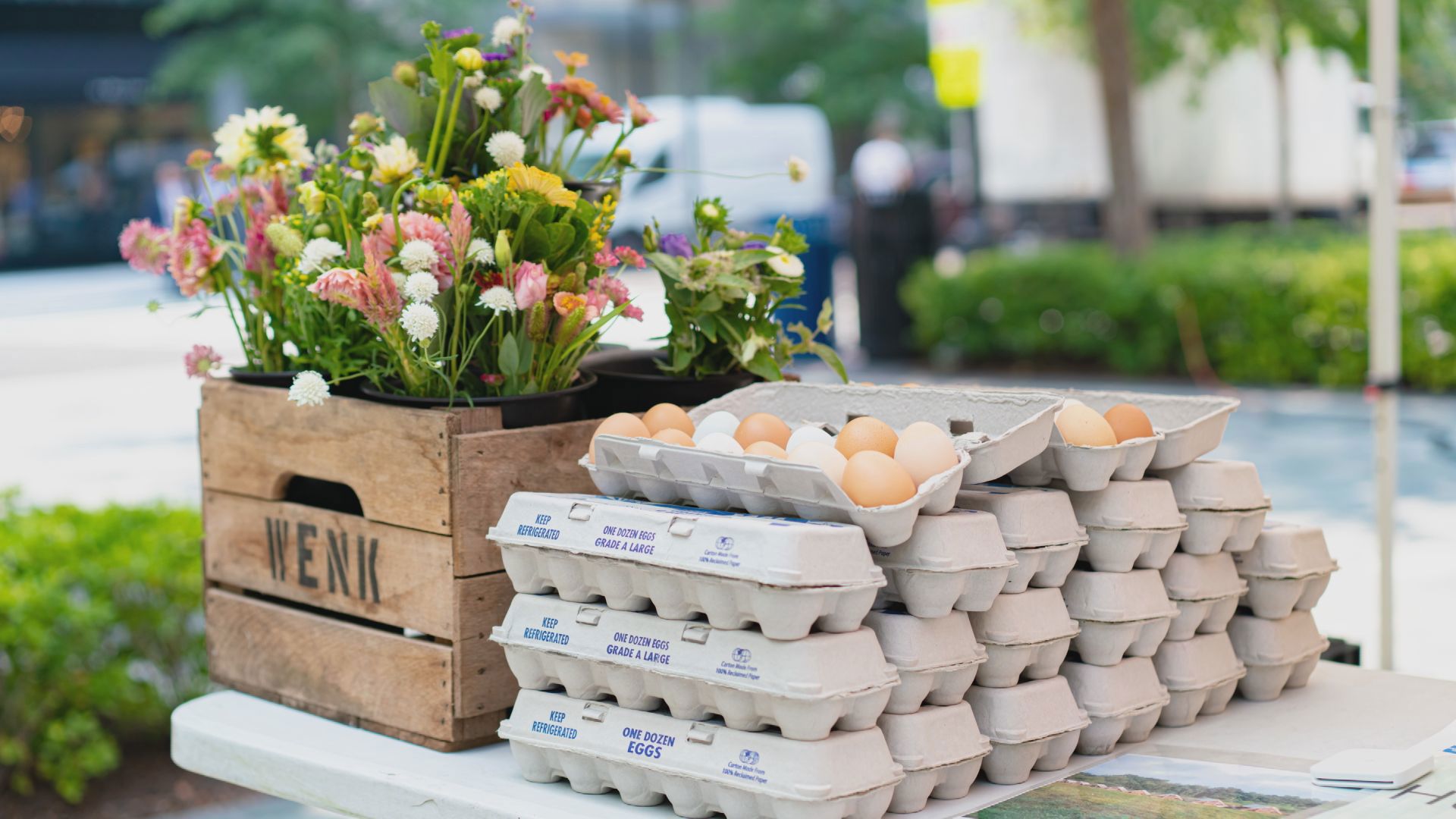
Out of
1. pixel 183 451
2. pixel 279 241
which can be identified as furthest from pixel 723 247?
pixel 183 451

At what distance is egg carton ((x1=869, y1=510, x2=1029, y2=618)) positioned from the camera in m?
1.90

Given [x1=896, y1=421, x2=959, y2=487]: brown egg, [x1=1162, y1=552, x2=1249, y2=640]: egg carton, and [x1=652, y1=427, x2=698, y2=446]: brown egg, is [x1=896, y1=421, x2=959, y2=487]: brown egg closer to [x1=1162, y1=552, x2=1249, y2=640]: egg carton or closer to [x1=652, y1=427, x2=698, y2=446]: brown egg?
[x1=652, y1=427, x2=698, y2=446]: brown egg

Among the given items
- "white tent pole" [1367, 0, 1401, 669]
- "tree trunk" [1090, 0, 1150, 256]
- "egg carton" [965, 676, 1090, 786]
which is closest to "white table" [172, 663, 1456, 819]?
"egg carton" [965, 676, 1090, 786]

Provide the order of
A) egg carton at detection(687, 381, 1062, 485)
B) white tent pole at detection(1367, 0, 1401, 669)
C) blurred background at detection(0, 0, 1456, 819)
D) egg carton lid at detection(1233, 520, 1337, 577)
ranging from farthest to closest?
blurred background at detection(0, 0, 1456, 819), white tent pole at detection(1367, 0, 1401, 669), egg carton lid at detection(1233, 520, 1337, 577), egg carton at detection(687, 381, 1062, 485)

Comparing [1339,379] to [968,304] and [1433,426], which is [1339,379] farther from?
[968,304]

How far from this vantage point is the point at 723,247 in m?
2.64

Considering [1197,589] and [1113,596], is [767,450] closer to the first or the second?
[1113,596]

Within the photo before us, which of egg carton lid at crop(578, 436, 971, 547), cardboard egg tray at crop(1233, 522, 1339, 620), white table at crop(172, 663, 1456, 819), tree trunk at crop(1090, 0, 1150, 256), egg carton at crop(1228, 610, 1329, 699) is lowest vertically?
white table at crop(172, 663, 1456, 819)

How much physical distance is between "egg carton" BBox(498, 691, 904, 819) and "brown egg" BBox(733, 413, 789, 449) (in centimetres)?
43

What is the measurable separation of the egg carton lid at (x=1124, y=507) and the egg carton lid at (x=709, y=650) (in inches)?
17.3

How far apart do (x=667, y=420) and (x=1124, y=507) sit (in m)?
0.64

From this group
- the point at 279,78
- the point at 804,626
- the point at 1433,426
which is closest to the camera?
the point at 804,626

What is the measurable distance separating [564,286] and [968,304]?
10.8 m

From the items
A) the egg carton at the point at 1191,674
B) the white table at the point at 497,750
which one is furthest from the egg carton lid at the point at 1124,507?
the white table at the point at 497,750
